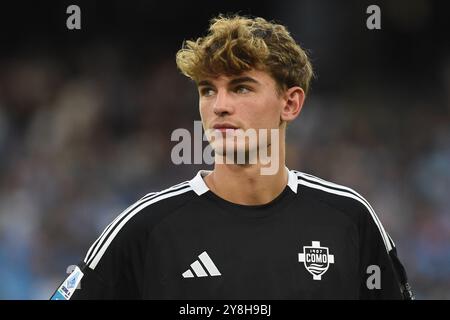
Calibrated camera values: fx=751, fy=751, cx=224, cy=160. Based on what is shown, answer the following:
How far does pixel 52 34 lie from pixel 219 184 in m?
6.55

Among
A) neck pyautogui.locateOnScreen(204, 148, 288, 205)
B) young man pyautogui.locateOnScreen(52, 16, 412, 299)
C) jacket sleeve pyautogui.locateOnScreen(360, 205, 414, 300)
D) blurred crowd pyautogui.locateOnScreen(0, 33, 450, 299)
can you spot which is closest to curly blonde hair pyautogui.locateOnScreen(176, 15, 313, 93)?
young man pyautogui.locateOnScreen(52, 16, 412, 299)

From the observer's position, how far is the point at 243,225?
11.3 feet

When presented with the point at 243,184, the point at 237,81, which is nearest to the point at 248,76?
the point at 237,81

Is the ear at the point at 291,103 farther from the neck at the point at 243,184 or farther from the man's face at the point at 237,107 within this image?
the neck at the point at 243,184

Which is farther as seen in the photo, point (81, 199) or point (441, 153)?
point (441, 153)

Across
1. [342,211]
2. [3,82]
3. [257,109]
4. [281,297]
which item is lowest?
[281,297]

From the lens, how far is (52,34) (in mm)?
9453

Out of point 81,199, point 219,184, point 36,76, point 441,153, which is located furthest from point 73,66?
point 219,184

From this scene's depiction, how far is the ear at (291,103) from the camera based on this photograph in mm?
3611

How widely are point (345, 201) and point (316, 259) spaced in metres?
0.40

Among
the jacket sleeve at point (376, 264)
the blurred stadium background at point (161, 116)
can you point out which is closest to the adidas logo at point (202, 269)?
the jacket sleeve at point (376, 264)

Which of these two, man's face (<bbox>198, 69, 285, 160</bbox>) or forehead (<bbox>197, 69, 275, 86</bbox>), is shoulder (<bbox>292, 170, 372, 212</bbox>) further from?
forehead (<bbox>197, 69, 275, 86</bbox>)

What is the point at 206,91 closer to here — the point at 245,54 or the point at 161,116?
the point at 245,54
